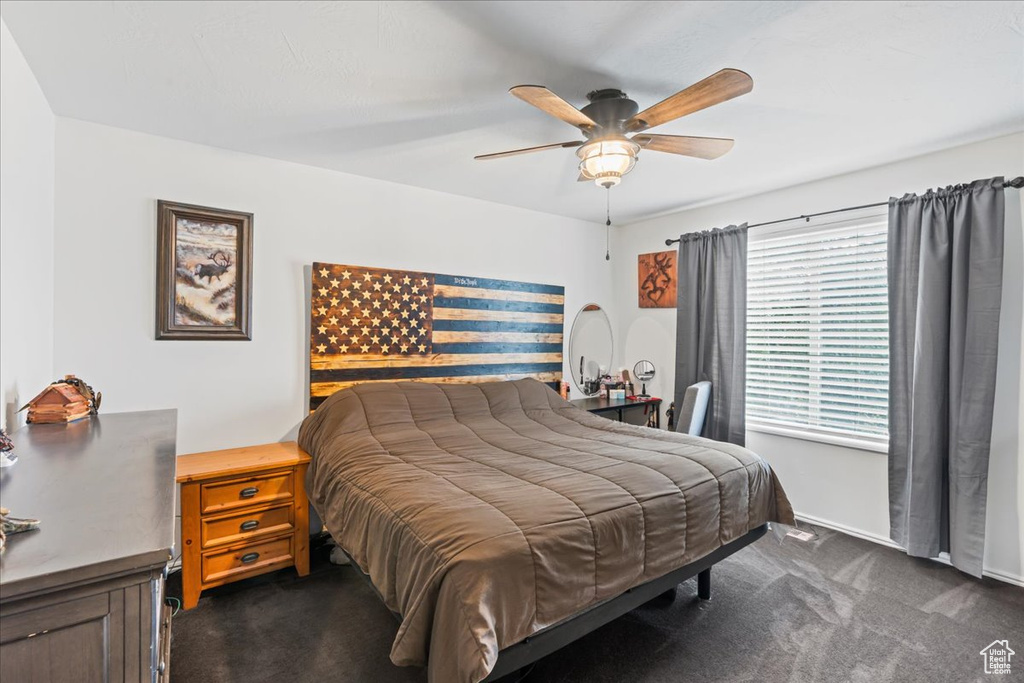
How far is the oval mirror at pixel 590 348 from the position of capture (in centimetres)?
452

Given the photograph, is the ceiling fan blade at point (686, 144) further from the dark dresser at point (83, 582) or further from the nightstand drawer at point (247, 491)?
the nightstand drawer at point (247, 491)

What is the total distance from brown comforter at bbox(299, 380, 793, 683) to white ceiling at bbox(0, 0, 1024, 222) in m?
1.62

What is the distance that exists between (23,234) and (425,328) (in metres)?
2.12

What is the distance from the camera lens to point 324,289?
3.09 meters

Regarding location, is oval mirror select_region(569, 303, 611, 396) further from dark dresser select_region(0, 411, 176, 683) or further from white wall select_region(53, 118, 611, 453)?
dark dresser select_region(0, 411, 176, 683)

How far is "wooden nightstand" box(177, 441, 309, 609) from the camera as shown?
2324 millimetres

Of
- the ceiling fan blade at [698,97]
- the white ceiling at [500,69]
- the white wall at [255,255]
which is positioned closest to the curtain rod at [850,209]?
the white ceiling at [500,69]

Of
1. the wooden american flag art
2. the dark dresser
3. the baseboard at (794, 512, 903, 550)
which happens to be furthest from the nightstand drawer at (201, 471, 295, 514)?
the baseboard at (794, 512, 903, 550)

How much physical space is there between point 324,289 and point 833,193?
139 inches

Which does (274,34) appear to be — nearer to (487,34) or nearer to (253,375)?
(487,34)

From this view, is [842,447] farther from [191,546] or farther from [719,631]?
[191,546]

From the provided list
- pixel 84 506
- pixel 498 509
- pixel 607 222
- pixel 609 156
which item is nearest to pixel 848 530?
pixel 607 222

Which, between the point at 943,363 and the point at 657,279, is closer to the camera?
the point at 943,363

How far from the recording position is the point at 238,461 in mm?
2551
